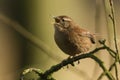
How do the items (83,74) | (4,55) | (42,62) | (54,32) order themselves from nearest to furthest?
(83,74)
(42,62)
(54,32)
(4,55)

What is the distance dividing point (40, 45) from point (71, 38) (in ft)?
6.83

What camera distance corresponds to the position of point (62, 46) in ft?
11.6

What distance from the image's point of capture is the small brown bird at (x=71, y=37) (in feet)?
11.8

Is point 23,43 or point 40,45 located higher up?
point 40,45

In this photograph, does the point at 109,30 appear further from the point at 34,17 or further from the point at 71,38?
the point at 71,38

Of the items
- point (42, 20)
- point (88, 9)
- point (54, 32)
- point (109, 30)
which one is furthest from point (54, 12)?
point (88, 9)

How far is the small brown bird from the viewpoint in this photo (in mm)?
3605

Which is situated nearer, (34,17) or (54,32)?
(34,17)

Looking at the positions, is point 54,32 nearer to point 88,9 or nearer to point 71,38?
point 71,38

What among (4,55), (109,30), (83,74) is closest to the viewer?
(109,30)

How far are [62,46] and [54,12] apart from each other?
0.28 m

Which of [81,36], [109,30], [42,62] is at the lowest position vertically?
[81,36]

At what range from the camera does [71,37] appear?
388 centimetres

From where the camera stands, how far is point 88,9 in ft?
21.8
